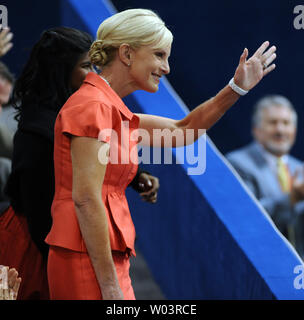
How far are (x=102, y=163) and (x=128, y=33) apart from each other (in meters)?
0.40

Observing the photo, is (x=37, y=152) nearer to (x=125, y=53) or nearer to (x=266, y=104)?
(x=125, y=53)

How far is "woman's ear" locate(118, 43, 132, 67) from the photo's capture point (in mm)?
2066

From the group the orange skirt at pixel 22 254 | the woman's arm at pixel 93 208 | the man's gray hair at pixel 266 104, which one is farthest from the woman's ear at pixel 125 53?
the man's gray hair at pixel 266 104

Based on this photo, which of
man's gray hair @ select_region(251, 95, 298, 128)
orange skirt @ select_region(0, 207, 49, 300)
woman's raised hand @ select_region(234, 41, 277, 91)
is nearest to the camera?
woman's raised hand @ select_region(234, 41, 277, 91)

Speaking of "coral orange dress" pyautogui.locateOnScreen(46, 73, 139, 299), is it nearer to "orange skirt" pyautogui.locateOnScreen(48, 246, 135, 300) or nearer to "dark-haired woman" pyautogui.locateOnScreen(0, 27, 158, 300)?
"orange skirt" pyautogui.locateOnScreen(48, 246, 135, 300)

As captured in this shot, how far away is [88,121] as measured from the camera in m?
1.92

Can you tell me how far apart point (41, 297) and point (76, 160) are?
0.73m

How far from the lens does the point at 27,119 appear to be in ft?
7.73

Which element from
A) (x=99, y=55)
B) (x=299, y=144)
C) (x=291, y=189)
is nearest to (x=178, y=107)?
(x=291, y=189)

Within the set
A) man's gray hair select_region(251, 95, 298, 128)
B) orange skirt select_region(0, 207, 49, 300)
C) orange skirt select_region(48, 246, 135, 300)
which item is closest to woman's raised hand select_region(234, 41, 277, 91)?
orange skirt select_region(48, 246, 135, 300)

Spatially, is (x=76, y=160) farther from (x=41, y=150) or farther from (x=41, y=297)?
(x=41, y=297)

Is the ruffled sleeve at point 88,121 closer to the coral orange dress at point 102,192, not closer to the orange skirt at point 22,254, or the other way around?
the coral orange dress at point 102,192

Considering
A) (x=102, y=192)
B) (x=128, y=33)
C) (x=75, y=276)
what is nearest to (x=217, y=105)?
(x=128, y=33)

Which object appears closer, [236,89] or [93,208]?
[93,208]
